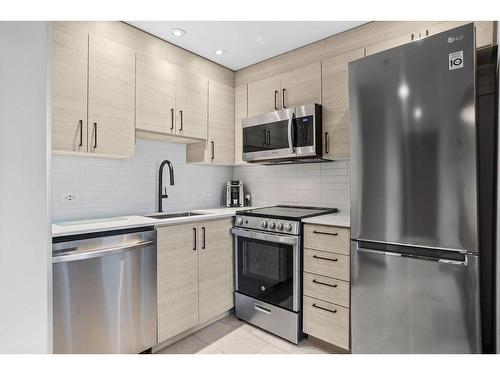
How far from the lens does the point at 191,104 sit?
252cm

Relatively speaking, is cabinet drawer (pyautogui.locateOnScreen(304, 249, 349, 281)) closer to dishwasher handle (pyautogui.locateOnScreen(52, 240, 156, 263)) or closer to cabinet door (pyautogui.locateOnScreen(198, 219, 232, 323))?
cabinet door (pyautogui.locateOnScreen(198, 219, 232, 323))

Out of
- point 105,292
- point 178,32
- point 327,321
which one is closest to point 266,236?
point 327,321

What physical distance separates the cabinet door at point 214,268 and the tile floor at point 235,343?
0.13 meters

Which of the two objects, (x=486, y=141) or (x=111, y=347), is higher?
(x=486, y=141)

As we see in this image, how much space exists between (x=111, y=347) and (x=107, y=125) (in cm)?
145

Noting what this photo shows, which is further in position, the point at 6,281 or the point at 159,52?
the point at 159,52

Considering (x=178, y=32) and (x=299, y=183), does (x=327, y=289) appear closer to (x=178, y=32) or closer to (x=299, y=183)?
(x=299, y=183)

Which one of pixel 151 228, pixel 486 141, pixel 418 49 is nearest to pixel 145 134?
pixel 151 228

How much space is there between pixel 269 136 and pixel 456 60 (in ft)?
4.66

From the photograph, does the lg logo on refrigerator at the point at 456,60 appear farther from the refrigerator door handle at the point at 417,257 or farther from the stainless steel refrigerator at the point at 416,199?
the refrigerator door handle at the point at 417,257

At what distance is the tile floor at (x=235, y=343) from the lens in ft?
6.47

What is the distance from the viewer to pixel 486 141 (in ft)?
5.08

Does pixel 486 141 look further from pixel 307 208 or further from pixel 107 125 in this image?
pixel 107 125
